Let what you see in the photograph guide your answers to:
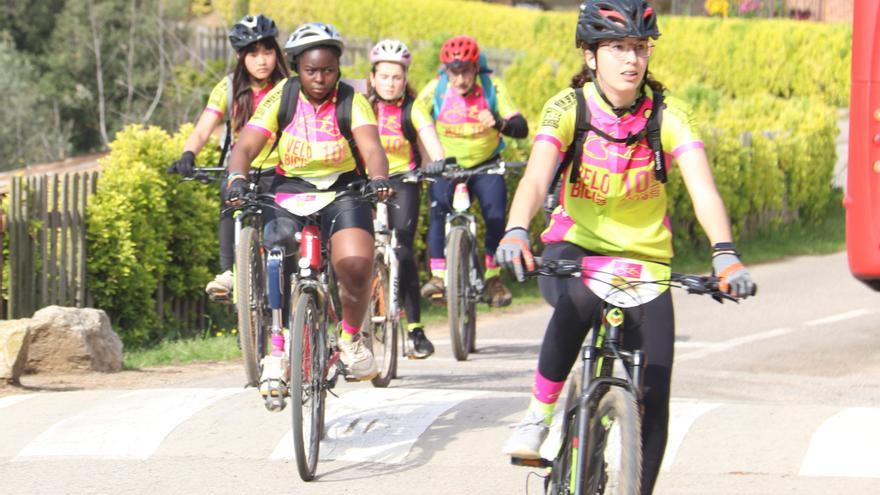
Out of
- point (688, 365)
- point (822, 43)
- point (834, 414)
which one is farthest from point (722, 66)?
point (834, 414)

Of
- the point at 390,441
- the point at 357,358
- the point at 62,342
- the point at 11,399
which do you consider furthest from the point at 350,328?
the point at 62,342

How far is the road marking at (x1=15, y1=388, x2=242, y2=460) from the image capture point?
7.43m

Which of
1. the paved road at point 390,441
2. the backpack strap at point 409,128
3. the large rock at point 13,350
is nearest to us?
the paved road at point 390,441

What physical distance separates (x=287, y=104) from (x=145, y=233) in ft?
17.0

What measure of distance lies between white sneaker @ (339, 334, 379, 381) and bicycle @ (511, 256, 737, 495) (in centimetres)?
221

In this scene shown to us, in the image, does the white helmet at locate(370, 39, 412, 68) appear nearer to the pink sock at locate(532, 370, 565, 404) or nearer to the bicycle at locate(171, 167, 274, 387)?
the bicycle at locate(171, 167, 274, 387)

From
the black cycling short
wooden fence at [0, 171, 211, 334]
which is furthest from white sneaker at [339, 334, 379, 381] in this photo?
wooden fence at [0, 171, 211, 334]

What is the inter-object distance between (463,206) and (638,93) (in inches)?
223

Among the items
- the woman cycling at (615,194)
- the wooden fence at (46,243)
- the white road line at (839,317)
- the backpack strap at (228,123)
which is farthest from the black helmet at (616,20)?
the white road line at (839,317)

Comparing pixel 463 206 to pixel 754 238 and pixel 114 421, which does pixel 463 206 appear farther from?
pixel 754 238

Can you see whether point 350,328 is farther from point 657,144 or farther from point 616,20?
point 616,20

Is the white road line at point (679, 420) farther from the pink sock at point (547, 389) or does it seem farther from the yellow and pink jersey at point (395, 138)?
the yellow and pink jersey at point (395, 138)

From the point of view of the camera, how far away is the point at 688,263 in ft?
61.5

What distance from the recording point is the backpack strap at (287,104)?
7555mm
